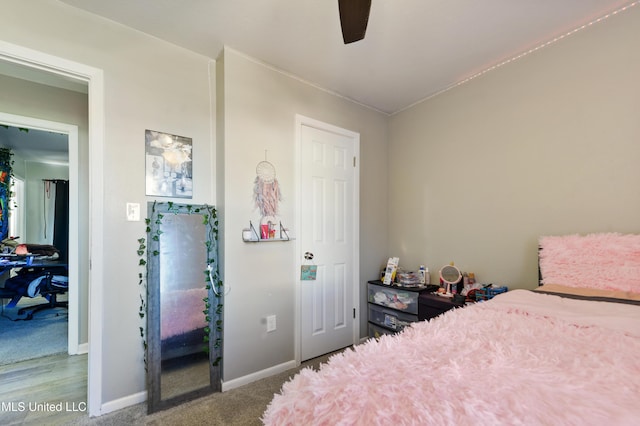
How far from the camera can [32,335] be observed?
121 inches

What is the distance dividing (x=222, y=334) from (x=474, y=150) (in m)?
2.69

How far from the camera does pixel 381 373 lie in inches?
30.3

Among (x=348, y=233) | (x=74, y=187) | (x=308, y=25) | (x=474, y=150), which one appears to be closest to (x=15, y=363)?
(x=74, y=187)

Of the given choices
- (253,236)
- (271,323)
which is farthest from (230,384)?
(253,236)

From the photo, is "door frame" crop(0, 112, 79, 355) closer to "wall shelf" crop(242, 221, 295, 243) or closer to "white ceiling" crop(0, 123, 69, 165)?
"white ceiling" crop(0, 123, 69, 165)

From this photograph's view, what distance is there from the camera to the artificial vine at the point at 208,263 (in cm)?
196

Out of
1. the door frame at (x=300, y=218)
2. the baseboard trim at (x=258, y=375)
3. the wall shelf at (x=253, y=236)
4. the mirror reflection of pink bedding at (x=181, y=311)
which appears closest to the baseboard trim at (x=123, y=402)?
the mirror reflection of pink bedding at (x=181, y=311)

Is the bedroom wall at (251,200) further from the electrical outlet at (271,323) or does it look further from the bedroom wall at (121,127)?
the bedroom wall at (121,127)

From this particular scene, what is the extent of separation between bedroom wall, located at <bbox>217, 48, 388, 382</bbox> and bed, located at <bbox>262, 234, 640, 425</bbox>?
145 centimetres

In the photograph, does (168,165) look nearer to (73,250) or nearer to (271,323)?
(271,323)

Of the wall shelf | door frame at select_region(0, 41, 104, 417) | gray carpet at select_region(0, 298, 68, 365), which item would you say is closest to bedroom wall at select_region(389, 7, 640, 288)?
the wall shelf

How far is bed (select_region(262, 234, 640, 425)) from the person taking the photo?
602 mm

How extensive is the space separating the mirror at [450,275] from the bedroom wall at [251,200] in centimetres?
138

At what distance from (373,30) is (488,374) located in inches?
83.6
